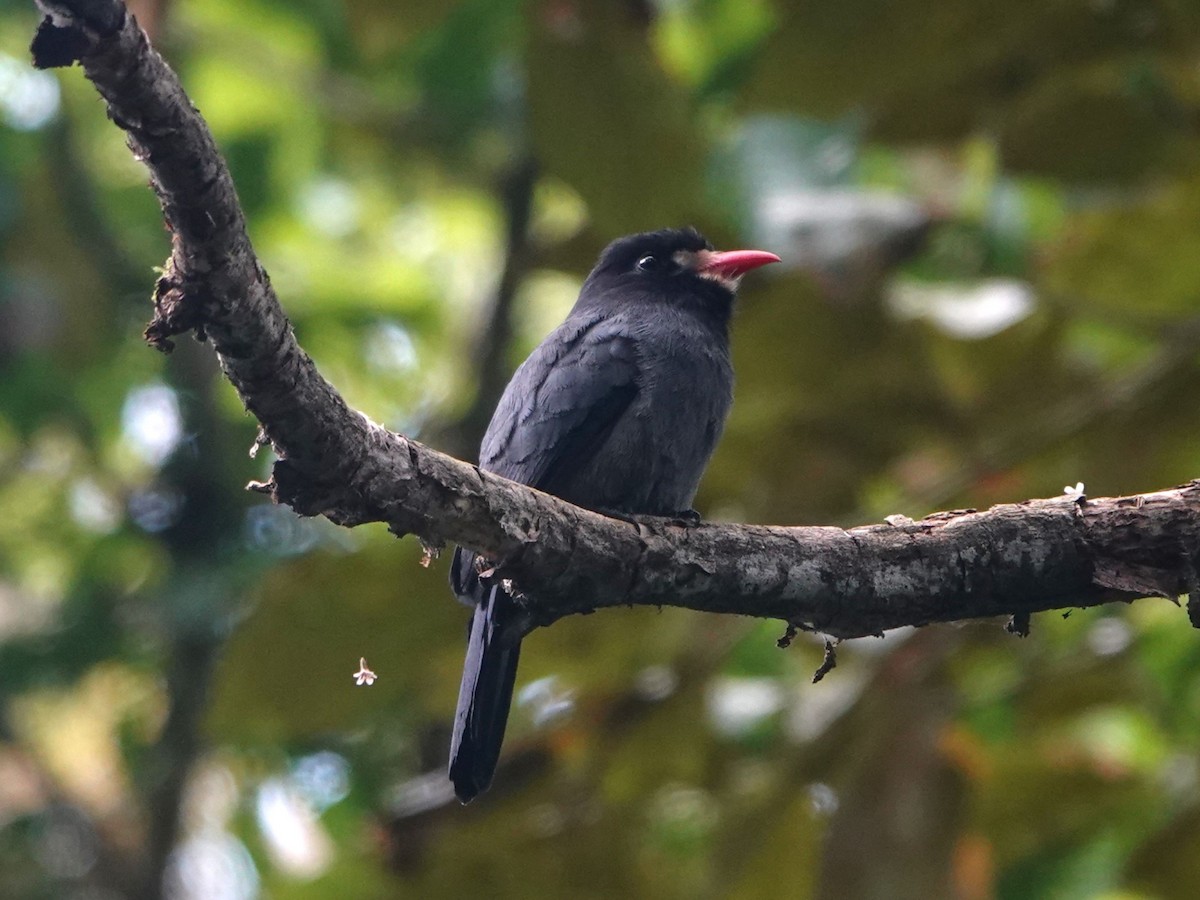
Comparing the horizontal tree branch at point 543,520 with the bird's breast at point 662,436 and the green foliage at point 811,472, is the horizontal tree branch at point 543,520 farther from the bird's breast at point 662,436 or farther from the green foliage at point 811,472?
the green foliage at point 811,472

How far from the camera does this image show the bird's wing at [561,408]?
13.1 ft

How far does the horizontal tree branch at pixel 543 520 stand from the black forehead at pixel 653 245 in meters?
2.10

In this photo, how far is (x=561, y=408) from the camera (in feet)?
13.2

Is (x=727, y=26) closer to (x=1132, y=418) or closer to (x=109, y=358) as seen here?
(x=1132, y=418)

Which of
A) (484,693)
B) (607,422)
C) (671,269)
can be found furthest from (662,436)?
(671,269)

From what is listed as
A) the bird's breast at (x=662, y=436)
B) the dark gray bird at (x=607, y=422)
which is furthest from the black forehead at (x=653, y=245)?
the bird's breast at (x=662, y=436)

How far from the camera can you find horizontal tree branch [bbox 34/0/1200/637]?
188 cm

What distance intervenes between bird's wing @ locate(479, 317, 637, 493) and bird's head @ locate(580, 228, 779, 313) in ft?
2.08

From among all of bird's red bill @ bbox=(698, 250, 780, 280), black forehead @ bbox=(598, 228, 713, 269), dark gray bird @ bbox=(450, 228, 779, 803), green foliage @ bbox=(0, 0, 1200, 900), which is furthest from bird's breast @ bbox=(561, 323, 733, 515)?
black forehead @ bbox=(598, 228, 713, 269)

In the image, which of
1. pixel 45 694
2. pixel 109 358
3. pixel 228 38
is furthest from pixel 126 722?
pixel 228 38

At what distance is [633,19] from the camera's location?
4391 mm

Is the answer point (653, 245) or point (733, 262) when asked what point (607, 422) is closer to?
point (733, 262)

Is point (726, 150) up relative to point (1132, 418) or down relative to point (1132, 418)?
up

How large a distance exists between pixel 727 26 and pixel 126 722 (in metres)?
4.25
